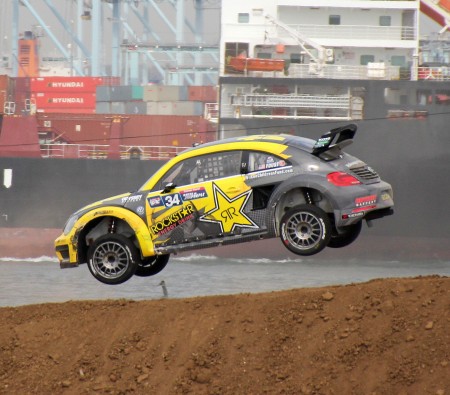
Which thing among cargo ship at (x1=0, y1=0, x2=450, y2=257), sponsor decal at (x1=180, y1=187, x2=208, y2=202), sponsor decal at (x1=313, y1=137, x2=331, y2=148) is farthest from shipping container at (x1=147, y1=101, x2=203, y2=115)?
sponsor decal at (x1=313, y1=137, x2=331, y2=148)

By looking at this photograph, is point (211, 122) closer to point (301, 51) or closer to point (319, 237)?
point (301, 51)

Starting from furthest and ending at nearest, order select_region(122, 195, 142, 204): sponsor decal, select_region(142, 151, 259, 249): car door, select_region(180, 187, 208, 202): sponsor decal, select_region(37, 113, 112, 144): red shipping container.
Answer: select_region(37, 113, 112, 144): red shipping container, select_region(122, 195, 142, 204): sponsor decal, select_region(180, 187, 208, 202): sponsor decal, select_region(142, 151, 259, 249): car door

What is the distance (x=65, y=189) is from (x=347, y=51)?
49.7 ft

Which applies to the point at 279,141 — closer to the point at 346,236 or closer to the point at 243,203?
the point at 243,203

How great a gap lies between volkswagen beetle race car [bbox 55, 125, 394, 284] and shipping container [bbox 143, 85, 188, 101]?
49.1 metres

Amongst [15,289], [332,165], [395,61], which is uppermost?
[395,61]

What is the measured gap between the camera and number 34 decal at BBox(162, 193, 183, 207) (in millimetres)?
13680

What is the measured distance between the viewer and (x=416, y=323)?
36.9 feet

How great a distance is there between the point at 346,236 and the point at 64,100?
192ft

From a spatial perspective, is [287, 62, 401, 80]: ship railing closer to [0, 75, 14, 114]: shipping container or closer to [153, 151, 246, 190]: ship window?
[0, 75, 14, 114]: shipping container

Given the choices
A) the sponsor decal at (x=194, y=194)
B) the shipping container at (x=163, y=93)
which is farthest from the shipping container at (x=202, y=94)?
the sponsor decal at (x=194, y=194)

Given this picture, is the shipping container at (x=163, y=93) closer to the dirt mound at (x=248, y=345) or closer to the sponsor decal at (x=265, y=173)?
the sponsor decal at (x=265, y=173)

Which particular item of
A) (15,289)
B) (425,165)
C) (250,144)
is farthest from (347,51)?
(250,144)

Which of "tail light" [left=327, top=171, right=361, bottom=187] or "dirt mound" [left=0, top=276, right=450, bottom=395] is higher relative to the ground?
"tail light" [left=327, top=171, right=361, bottom=187]
